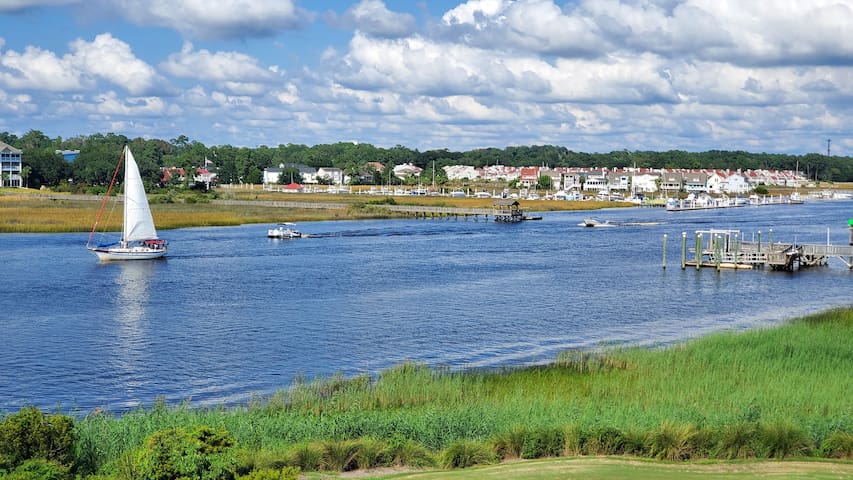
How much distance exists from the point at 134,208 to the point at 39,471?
61.9 m

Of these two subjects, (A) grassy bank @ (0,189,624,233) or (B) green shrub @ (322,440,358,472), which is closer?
(B) green shrub @ (322,440,358,472)

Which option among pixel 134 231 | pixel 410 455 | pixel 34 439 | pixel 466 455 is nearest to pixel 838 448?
pixel 466 455

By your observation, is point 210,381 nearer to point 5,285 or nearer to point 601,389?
point 601,389

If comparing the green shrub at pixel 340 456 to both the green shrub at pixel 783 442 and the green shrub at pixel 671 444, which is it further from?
the green shrub at pixel 783 442

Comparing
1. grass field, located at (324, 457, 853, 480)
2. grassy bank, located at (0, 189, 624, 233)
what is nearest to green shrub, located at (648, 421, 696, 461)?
grass field, located at (324, 457, 853, 480)

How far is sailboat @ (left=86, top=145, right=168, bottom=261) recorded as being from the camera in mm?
75000

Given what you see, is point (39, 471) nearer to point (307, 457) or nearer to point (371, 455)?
point (307, 457)

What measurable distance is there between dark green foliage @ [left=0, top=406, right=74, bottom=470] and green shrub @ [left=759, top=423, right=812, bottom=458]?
48.8 feet

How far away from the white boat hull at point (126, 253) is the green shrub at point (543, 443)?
59994 mm

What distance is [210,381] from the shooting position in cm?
3300

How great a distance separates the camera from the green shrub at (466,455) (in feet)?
65.4

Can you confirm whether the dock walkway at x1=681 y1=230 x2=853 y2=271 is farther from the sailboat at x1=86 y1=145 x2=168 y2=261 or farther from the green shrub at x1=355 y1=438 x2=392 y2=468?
the green shrub at x1=355 y1=438 x2=392 y2=468

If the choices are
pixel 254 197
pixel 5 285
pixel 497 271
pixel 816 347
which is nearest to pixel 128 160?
pixel 5 285

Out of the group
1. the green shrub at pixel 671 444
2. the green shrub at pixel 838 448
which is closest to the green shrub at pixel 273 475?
the green shrub at pixel 671 444
